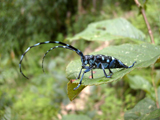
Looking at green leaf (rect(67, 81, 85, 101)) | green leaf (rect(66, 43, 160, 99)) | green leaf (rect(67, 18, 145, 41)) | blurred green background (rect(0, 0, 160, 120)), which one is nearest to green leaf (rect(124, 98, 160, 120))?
green leaf (rect(66, 43, 160, 99))

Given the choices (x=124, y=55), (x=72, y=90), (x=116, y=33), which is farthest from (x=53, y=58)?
(x=72, y=90)

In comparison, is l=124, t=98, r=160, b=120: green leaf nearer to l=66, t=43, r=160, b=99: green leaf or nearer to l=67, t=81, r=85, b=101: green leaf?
l=66, t=43, r=160, b=99: green leaf

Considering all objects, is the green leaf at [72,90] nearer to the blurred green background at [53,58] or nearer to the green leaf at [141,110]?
the green leaf at [141,110]

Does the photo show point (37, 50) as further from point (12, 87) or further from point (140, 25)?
point (140, 25)

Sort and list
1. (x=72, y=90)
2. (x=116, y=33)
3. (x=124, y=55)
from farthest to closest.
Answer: (x=116, y=33) < (x=124, y=55) < (x=72, y=90)

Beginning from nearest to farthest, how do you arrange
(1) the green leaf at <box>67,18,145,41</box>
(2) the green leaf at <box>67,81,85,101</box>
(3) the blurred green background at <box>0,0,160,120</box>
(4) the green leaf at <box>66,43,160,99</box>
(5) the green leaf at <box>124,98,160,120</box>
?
(2) the green leaf at <box>67,81,85,101</box> → (4) the green leaf at <box>66,43,160,99</box> → (5) the green leaf at <box>124,98,160,120</box> → (1) the green leaf at <box>67,18,145,41</box> → (3) the blurred green background at <box>0,0,160,120</box>

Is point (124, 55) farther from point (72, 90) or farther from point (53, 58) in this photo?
point (53, 58)

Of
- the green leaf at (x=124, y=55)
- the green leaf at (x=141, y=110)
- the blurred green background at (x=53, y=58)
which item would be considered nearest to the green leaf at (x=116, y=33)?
the green leaf at (x=124, y=55)

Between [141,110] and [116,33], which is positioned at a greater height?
[116,33]

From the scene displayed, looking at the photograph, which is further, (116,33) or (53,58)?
(53,58)
